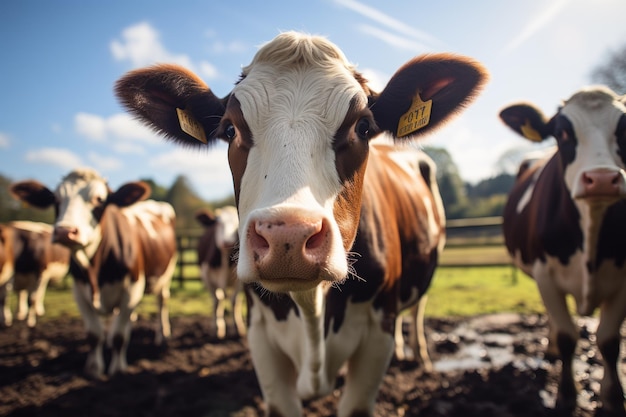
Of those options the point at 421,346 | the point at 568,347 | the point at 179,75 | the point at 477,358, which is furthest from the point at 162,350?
the point at 568,347

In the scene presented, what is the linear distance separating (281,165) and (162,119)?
4.07 ft

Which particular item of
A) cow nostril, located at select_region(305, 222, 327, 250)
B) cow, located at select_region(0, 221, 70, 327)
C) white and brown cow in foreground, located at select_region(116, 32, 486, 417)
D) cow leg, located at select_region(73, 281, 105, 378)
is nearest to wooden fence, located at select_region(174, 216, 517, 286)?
cow, located at select_region(0, 221, 70, 327)

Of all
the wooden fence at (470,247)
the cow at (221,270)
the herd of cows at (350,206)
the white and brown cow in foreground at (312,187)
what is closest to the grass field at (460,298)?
the wooden fence at (470,247)

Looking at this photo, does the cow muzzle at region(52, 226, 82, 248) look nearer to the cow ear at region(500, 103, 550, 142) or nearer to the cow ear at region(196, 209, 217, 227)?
the cow ear at region(196, 209, 217, 227)

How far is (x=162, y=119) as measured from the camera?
2236mm

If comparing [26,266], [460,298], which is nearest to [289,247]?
[460,298]

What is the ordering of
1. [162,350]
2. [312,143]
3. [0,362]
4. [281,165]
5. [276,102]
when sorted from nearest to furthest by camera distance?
[281,165] → [312,143] → [276,102] → [0,362] → [162,350]

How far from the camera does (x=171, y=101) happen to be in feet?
7.11

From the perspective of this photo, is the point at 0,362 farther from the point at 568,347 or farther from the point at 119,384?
the point at 568,347

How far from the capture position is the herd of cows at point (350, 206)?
4.39 ft

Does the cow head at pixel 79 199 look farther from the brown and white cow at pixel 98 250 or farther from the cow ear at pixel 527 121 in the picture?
the cow ear at pixel 527 121

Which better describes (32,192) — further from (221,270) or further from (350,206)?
(350,206)

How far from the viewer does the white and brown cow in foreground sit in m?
1.24

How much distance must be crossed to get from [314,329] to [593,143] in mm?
2410
